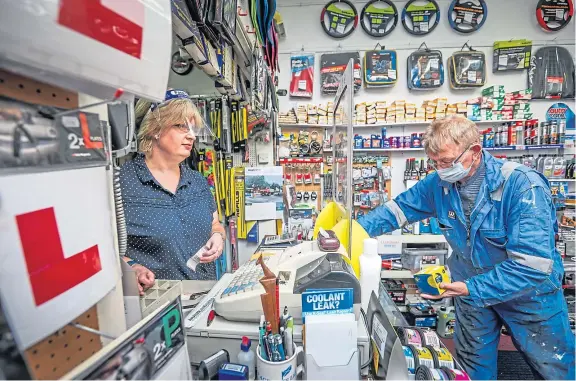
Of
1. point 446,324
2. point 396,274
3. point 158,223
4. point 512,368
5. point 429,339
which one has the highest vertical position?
point 158,223

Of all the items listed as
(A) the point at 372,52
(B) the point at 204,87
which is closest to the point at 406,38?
(A) the point at 372,52

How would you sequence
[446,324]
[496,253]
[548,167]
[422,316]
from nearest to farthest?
[496,253]
[446,324]
[422,316]
[548,167]

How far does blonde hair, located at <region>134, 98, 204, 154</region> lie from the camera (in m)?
1.48

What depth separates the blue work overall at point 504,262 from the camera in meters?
1.45

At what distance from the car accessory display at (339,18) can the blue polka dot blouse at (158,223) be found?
14.0ft

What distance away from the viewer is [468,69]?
451 centimetres

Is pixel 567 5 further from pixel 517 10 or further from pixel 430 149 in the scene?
pixel 430 149

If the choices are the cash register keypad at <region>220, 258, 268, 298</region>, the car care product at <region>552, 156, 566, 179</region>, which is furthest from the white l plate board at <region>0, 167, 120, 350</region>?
the car care product at <region>552, 156, 566, 179</region>

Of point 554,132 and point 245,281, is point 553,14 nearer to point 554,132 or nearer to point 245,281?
point 554,132

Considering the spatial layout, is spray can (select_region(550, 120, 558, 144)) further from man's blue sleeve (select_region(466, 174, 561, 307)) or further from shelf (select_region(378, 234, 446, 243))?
man's blue sleeve (select_region(466, 174, 561, 307))

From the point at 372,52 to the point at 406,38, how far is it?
2.11 ft

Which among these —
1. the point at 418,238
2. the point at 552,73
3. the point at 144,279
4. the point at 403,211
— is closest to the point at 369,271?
the point at 144,279

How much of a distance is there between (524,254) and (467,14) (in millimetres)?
4717

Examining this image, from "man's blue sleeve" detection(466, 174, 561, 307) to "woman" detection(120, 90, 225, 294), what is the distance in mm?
1402
